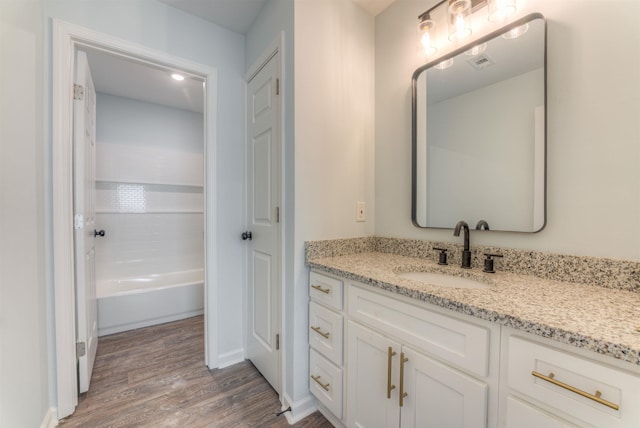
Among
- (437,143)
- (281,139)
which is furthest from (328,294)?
(437,143)

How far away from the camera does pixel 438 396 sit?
0.87m

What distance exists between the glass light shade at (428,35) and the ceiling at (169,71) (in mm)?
411

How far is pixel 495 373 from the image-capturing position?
0.74m

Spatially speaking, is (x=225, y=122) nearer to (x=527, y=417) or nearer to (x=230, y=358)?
(x=230, y=358)

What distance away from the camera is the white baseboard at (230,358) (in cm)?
191

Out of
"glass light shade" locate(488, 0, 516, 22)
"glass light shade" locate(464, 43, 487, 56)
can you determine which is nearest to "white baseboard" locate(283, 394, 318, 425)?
"glass light shade" locate(464, 43, 487, 56)

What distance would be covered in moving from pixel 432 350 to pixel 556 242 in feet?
2.25

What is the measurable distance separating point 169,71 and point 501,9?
6.36ft

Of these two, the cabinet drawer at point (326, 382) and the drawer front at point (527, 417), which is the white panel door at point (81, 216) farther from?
the drawer front at point (527, 417)

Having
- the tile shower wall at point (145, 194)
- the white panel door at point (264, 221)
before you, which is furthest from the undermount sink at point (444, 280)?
the tile shower wall at point (145, 194)

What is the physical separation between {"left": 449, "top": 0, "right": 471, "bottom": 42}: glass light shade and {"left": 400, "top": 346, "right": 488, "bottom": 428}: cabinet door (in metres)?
1.48

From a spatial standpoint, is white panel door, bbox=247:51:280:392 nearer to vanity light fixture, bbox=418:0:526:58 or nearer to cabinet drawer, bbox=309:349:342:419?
cabinet drawer, bbox=309:349:342:419

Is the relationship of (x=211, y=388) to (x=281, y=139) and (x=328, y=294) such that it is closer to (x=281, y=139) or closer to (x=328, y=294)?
(x=328, y=294)

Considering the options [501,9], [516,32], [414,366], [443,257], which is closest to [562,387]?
[414,366]
